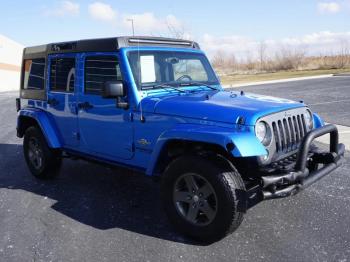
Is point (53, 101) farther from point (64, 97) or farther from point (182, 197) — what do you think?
point (182, 197)

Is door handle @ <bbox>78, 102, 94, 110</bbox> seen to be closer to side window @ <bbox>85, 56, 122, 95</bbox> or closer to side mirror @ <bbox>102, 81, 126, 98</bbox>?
side window @ <bbox>85, 56, 122, 95</bbox>

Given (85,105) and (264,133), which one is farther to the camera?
(85,105)

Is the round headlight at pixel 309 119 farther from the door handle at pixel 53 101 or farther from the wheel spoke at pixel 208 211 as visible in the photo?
the door handle at pixel 53 101

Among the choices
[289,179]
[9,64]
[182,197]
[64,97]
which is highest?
[9,64]

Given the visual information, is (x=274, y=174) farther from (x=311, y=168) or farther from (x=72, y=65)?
(x=72, y=65)

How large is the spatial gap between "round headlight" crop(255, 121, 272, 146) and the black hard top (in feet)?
5.95

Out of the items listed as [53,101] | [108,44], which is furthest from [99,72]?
[53,101]

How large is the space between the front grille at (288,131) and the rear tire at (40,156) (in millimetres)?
3382

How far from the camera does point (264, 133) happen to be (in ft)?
12.3

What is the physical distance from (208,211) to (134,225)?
92 cm

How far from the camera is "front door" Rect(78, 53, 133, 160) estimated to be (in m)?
4.57

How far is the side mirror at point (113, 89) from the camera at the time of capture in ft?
13.6

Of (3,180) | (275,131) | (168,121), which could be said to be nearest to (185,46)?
(168,121)

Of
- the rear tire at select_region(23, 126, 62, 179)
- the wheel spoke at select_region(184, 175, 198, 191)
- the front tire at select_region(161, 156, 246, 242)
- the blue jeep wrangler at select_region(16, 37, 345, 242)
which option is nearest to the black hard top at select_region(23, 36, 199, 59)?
the blue jeep wrangler at select_region(16, 37, 345, 242)
